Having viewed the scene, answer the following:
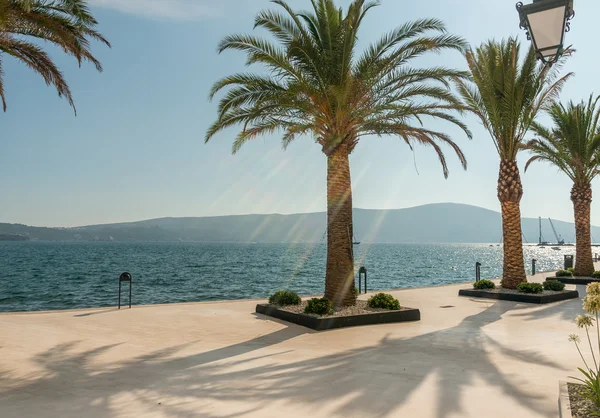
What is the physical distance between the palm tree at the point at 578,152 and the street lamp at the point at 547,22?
784 inches

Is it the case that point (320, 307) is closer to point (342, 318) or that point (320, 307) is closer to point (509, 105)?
point (342, 318)

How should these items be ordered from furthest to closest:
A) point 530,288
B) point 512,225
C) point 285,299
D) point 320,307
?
point 512,225 → point 530,288 → point 285,299 → point 320,307

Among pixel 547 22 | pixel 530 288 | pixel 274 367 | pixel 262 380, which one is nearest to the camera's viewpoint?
pixel 547 22

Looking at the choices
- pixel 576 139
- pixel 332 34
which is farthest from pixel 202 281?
pixel 332 34

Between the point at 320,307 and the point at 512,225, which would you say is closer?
the point at 320,307

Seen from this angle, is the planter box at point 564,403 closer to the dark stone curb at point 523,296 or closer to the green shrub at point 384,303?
the green shrub at point 384,303

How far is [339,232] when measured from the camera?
13086 millimetres

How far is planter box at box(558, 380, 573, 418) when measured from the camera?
4750mm

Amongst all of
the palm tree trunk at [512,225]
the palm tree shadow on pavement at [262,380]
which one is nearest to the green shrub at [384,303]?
the palm tree shadow on pavement at [262,380]

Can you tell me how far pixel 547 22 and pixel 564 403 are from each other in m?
4.07

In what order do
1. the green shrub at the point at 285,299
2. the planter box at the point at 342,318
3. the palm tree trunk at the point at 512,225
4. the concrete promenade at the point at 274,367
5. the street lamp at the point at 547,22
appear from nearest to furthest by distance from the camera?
the street lamp at the point at 547,22, the concrete promenade at the point at 274,367, the planter box at the point at 342,318, the green shrub at the point at 285,299, the palm tree trunk at the point at 512,225

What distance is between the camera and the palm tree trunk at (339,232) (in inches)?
507

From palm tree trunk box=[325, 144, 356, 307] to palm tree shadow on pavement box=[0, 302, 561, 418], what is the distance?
3458 millimetres

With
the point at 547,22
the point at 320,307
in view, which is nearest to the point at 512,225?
the point at 320,307
